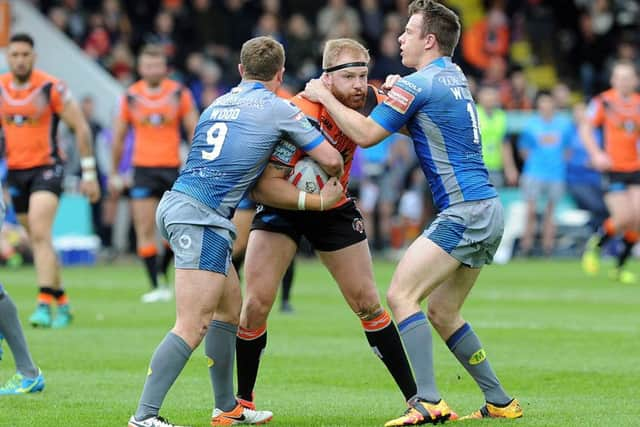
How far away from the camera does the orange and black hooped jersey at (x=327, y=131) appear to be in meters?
7.56

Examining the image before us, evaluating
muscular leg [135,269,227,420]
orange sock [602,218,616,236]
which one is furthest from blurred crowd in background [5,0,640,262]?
muscular leg [135,269,227,420]

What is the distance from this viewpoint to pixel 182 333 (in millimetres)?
7215

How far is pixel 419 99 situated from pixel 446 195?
596mm

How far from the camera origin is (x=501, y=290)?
17266 millimetres

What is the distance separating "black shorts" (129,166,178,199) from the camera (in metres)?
15.6

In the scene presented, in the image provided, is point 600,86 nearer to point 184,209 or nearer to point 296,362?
point 296,362

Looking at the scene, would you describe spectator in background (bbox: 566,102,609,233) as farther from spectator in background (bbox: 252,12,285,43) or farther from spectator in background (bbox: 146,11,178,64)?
spectator in background (bbox: 146,11,178,64)

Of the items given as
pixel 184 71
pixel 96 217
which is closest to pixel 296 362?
pixel 96 217

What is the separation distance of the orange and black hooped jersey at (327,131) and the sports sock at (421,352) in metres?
0.89

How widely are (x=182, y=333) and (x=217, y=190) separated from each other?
32.1 inches

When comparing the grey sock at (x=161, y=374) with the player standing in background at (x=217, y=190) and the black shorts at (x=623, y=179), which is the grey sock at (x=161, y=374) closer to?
the player standing in background at (x=217, y=190)

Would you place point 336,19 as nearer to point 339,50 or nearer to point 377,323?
point 339,50

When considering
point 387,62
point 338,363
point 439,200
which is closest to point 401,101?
point 439,200

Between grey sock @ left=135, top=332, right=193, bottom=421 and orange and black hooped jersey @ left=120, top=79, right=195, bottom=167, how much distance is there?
8.71m
